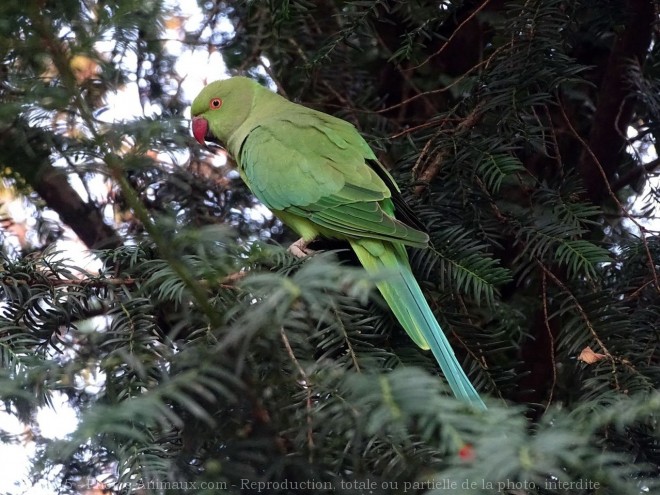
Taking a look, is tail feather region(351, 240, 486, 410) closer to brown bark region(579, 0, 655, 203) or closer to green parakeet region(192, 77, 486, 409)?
green parakeet region(192, 77, 486, 409)

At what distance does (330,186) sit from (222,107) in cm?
83

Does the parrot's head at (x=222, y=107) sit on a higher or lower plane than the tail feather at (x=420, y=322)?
higher

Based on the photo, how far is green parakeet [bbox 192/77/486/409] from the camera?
5.82ft

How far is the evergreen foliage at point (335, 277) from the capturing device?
3.05 ft

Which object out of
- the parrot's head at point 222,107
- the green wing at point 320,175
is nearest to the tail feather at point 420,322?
the green wing at point 320,175

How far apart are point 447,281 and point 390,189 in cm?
42

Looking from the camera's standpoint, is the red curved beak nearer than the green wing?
No

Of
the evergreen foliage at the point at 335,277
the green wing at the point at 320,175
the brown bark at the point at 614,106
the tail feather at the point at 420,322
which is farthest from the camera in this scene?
the brown bark at the point at 614,106

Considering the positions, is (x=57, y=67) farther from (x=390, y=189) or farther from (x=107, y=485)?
(x=390, y=189)

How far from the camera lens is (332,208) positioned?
2225 mm

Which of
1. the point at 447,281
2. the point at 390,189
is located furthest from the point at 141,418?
the point at 390,189

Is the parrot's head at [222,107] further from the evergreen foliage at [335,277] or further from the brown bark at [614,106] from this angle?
the brown bark at [614,106]

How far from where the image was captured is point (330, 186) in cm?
227

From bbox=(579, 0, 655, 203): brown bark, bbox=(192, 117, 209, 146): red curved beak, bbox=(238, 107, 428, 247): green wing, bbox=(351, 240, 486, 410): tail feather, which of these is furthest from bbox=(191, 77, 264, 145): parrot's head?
bbox=(579, 0, 655, 203): brown bark
